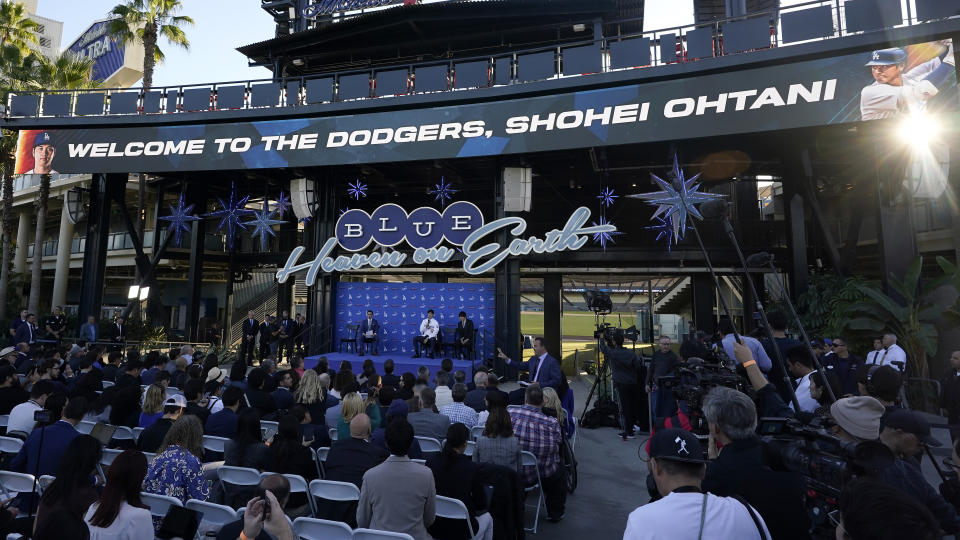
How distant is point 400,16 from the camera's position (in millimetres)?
18953

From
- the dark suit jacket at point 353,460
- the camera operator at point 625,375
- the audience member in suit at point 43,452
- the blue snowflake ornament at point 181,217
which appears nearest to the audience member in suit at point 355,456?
the dark suit jacket at point 353,460

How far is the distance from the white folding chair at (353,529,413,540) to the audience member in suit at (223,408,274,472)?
1.56 meters

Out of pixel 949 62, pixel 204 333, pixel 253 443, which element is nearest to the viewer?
pixel 253 443

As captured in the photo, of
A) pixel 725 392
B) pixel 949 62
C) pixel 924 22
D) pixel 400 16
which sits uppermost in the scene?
pixel 400 16

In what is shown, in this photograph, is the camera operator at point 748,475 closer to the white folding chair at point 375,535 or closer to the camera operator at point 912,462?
the camera operator at point 912,462

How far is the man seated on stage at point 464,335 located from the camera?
1598 centimetres

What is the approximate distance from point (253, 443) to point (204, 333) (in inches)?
1037

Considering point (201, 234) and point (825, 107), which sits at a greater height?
point (825, 107)

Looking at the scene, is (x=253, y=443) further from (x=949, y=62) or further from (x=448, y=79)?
(x=949, y=62)

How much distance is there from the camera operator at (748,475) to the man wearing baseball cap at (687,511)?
25.9 inches

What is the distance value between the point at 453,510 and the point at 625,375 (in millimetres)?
6138

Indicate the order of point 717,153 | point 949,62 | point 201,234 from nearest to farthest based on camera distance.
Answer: point 949,62 → point 717,153 → point 201,234

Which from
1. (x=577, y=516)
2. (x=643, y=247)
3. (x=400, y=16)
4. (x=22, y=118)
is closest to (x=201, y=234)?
(x=22, y=118)

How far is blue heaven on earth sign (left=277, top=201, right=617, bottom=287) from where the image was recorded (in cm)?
1525
